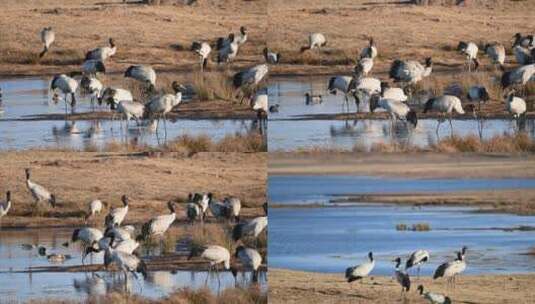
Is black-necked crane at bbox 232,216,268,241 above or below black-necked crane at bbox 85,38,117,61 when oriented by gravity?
below

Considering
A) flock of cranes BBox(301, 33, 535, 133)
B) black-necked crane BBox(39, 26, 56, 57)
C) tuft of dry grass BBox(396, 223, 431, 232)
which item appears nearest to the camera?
flock of cranes BBox(301, 33, 535, 133)

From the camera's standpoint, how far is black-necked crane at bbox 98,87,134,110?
14.7m

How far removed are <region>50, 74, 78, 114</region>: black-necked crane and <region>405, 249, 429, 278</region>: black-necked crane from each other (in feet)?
12.4

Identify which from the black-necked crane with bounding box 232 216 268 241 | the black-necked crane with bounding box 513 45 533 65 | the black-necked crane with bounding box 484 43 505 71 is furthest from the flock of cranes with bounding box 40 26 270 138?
the black-necked crane with bounding box 513 45 533 65

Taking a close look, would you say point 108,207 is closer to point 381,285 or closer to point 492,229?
point 381,285

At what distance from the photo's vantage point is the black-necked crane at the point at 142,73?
14781mm

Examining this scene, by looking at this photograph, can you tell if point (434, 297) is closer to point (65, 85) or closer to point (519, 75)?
point (519, 75)

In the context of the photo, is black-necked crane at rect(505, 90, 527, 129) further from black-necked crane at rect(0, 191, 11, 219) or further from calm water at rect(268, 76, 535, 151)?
black-necked crane at rect(0, 191, 11, 219)

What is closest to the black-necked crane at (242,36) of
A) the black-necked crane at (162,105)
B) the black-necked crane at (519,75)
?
the black-necked crane at (162,105)

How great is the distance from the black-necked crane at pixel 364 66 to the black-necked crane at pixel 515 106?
1411 millimetres

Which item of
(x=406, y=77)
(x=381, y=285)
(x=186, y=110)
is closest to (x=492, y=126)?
(x=406, y=77)

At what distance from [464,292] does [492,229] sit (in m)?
0.83

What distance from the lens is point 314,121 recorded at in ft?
47.8

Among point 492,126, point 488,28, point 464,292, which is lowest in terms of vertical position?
point 464,292
